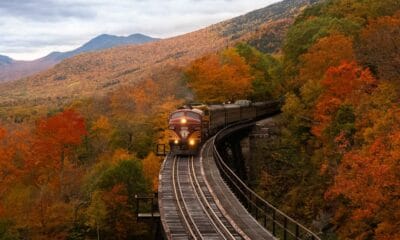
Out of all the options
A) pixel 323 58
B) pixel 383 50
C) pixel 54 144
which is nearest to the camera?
pixel 383 50

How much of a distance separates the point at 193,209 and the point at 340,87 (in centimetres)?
2025

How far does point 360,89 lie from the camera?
3862 centimetres

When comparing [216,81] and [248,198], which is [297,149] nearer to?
[216,81]

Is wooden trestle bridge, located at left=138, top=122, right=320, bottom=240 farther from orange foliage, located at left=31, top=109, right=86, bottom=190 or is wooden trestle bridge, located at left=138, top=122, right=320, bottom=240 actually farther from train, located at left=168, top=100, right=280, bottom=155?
orange foliage, located at left=31, top=109, right=86, bottom=190

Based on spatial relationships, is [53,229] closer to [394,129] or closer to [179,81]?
[394,129]

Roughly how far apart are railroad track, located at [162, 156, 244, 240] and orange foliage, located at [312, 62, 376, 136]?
11.9 metres

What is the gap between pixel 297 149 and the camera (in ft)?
174

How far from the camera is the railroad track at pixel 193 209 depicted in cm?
2138

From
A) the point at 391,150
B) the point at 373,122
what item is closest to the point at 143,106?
the point at 373,122

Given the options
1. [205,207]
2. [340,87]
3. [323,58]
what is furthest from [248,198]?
[323,58]

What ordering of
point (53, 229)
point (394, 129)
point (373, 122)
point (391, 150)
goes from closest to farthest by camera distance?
1. point (391, 150)
2. point (394, 129)
3. point (373, 122)
4. point (53, 229)

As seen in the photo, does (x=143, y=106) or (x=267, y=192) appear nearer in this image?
(x=267, y=192)

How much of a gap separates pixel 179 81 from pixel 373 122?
164 feet

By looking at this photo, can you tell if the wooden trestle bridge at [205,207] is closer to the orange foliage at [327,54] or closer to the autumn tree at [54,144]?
the orange foliage at [327,54]
